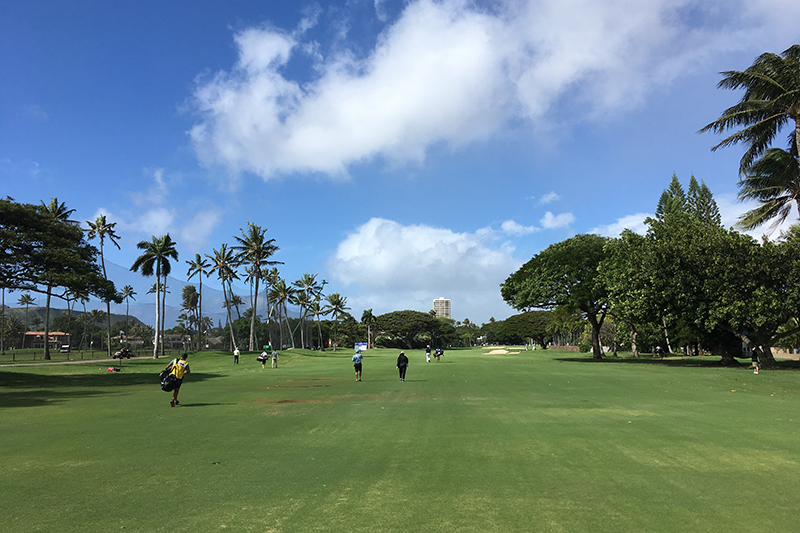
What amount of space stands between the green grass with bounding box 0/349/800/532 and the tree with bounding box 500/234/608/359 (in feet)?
98.9

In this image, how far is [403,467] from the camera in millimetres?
7227

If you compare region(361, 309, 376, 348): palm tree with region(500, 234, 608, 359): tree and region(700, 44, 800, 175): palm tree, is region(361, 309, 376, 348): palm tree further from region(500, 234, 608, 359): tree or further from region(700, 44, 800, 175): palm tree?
region(700, 44, 800, 175): palm tree

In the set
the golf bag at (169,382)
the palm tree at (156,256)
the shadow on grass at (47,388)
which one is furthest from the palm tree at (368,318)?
the golf bag at (169,382)

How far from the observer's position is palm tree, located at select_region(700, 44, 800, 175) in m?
25.4

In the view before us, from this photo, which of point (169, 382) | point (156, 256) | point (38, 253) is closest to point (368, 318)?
point (156, 256)

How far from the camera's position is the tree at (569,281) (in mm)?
44469

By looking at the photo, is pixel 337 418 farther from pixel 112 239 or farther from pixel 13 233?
pixel 112 239

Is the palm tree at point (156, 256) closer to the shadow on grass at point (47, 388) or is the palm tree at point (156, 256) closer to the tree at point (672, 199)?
the shadow on grass at point (47, 388)

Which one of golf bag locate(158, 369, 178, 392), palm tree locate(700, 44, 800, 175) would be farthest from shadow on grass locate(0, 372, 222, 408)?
palm tree locate(700, 44, 800, 175)

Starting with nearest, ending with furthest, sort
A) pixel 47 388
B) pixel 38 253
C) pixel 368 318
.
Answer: pixel 47 388, pixel 38 253, pixel 368 318

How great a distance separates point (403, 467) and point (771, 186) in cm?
3227

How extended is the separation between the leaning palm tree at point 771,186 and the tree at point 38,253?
39.5 metres

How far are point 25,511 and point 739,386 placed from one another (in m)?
24.4

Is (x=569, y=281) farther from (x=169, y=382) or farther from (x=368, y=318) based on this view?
(x=368, y=318)
